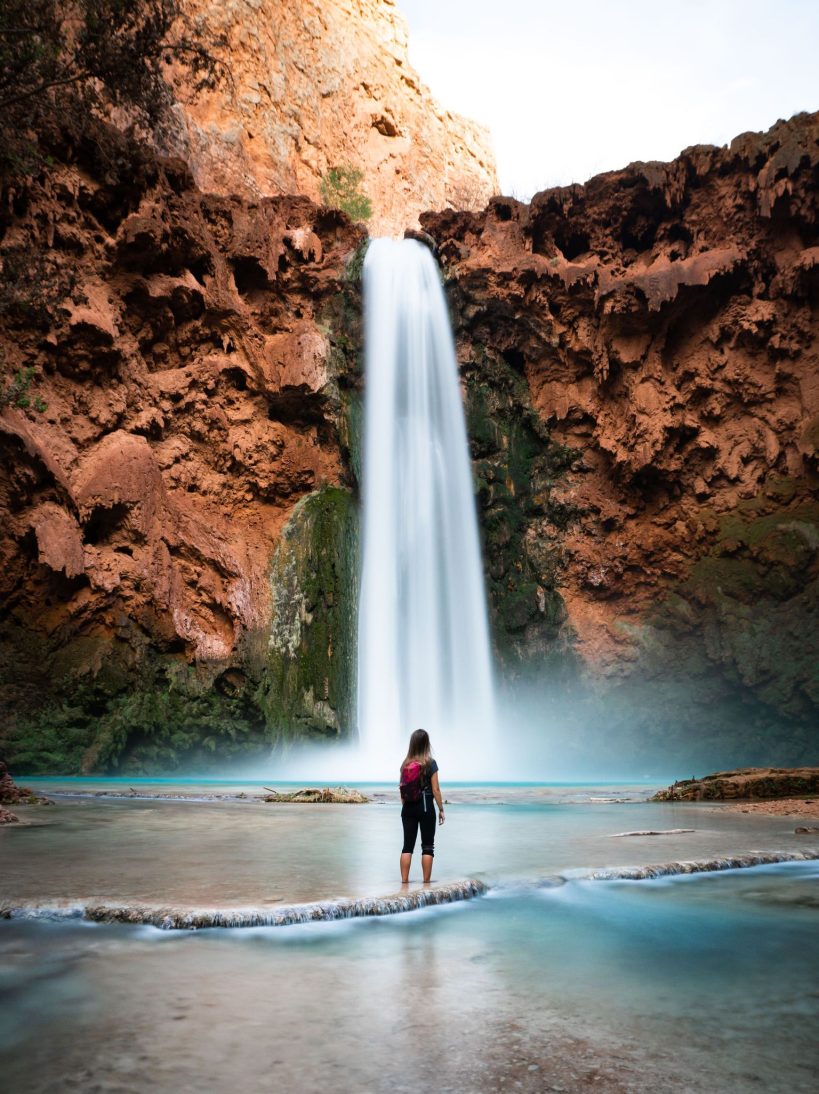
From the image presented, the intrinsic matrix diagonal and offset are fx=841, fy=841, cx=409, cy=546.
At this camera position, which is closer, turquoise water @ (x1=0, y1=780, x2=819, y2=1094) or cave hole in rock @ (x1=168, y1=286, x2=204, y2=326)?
turquoise water @ (x1=0, y1=780, x2=819, y2=1094)

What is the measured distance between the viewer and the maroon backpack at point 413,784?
21.1 ft

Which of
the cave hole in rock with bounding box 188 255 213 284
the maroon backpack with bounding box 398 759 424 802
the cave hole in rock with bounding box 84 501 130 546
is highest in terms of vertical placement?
the cave hole in rock with bounding box 188 255 213 284

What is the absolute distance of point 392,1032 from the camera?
3.16 m

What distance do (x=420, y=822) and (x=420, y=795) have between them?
197mm

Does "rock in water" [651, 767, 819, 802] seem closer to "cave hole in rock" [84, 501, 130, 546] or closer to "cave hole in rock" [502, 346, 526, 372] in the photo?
"cave hole in rock" [84, 501, 130, 546]

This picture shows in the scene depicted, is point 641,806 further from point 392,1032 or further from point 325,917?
point 392,1032

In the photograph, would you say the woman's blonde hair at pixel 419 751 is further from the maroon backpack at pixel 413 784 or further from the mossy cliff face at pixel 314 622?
the mossy cliff face at pixel 314 622

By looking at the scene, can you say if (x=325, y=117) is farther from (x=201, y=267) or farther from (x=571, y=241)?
(x=201, y=267)

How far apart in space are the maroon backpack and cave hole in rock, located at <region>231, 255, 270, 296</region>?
2535cm

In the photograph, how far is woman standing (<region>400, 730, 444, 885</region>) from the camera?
20.6ft

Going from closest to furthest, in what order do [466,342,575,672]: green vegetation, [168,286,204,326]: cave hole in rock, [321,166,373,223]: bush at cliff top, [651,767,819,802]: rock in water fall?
[651,767,819,802]: rock in water < [168,286,204,326]: cave hole in rock < [466,342,575,672]: green vegetation < [321,166,373,223]: bush at cliff top

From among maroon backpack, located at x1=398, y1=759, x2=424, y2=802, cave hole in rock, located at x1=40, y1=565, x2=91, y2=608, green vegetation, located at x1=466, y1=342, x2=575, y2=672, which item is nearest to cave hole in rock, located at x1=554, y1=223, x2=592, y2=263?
green vegetation, located at x1=466, y1=342, x2=575, y2=672

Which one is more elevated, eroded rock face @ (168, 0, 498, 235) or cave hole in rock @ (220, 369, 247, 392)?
eroded rock face @ (168, 0, 498, 235)

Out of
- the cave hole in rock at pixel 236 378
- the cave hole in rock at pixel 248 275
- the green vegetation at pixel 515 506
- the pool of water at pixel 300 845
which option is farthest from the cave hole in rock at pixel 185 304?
the pool of water at pixel 300 845
